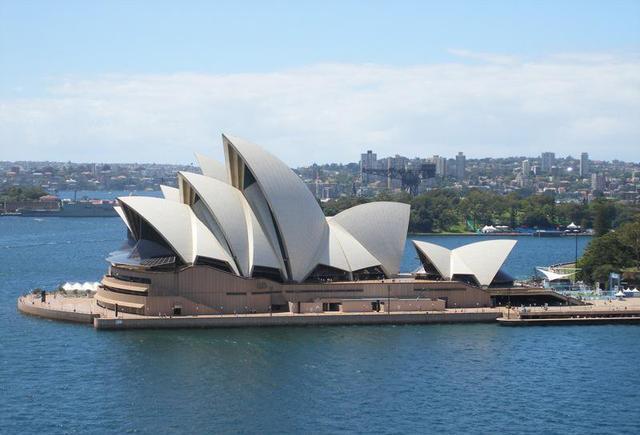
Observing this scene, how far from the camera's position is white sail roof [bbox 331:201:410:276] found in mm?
60969

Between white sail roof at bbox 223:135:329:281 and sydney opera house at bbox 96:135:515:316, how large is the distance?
62mm

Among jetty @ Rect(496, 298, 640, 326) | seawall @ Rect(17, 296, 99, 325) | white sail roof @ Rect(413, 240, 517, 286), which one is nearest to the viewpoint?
seawall @ Rect(17, 296, 99, 325)

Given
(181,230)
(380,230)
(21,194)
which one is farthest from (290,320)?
(21,194)

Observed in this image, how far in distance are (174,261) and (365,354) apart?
13.3 metres

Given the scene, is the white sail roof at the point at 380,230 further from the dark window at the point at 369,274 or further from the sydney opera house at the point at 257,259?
the dark window at the point at 369,274

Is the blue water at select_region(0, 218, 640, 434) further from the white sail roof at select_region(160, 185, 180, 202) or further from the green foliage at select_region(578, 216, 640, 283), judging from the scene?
the green foliage at select_region(578, 216, 640, 283)

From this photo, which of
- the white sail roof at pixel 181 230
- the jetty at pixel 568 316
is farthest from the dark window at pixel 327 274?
the jetty at pixel 568 316

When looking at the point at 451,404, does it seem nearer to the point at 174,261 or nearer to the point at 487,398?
the point at 487,398

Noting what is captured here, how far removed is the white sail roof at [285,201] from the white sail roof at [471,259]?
20.7 feet

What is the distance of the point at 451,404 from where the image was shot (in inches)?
1551

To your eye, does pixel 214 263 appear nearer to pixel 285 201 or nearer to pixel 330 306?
pixel 285 201

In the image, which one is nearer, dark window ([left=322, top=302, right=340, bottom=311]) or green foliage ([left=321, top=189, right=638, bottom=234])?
dark window ([left=322, top=302, right=340, bottom=311])

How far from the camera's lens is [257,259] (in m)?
56.2

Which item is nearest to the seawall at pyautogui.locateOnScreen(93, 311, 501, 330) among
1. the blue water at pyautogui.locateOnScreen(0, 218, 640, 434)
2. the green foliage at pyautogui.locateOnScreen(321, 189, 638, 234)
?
the blue water at pyautogui.locateOnScreen(0, 218, 640, 434)
